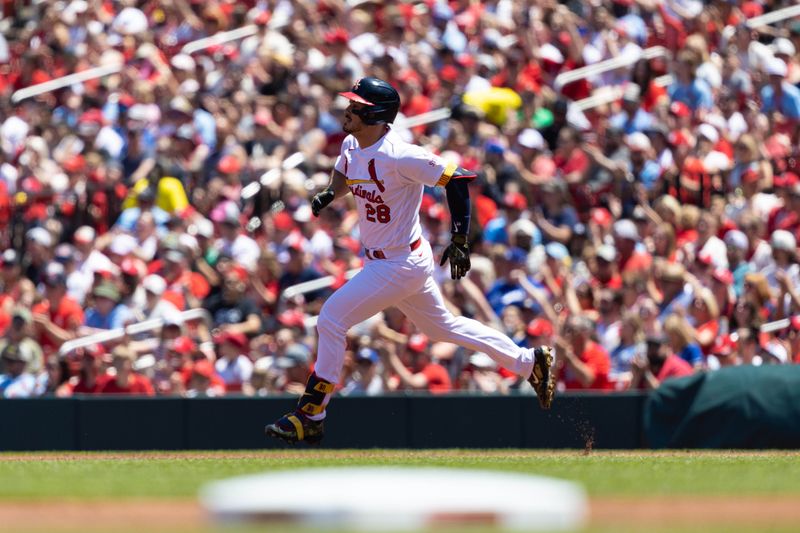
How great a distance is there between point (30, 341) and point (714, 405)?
19.4 feet

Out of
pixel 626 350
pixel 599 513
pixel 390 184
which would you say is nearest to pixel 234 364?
pixel 626 350

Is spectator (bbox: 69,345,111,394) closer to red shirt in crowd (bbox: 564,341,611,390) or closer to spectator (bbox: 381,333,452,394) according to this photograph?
spectator (bbox: 381,333,452,394)

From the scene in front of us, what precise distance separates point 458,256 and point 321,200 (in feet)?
3.06

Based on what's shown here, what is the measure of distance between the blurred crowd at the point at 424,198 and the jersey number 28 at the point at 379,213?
10.5ft

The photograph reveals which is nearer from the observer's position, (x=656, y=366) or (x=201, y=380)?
(x=656, y=366)

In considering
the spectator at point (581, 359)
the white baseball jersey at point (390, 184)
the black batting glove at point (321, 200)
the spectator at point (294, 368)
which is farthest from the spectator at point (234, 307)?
the white baseball jersey at point (390, 184)

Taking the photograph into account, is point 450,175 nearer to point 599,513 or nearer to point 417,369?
point 599,513

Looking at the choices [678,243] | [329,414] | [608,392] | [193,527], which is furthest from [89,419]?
[193,527]

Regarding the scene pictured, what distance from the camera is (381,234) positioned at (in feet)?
34.0

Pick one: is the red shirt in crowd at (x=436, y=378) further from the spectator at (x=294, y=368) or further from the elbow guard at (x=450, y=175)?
the elbow guard at (x=450, y=175)

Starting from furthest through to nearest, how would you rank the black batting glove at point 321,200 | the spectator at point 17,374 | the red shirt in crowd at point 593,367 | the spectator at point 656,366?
the spectator at point 17,374 → the red shirt in crowd at point 593,367 → the spectator at point 656,366 → the black batting glove at point 321,200

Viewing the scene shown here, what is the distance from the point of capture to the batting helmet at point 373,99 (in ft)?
33.8

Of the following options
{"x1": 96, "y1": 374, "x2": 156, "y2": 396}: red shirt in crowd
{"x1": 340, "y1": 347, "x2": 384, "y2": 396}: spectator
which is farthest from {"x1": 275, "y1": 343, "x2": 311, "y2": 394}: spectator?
{"x1": 96, "y1": 374, "x2": 156, "y2": 396}: red shirt in crowd

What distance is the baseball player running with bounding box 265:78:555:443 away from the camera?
1025 cm
